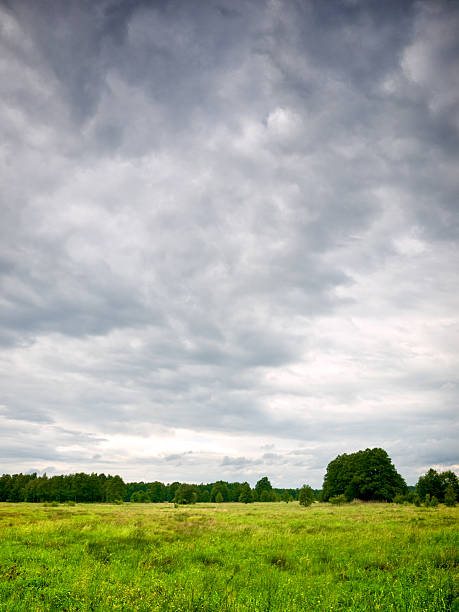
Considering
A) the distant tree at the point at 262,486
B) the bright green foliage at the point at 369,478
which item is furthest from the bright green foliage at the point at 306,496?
the distant tree at the point at 262,486

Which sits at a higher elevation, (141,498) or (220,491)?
(220,491)

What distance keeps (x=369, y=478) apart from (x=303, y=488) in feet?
52.2

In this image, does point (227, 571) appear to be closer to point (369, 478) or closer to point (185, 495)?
point (369, 478)

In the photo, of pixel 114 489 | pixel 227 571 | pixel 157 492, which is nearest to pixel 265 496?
pixel 114 489

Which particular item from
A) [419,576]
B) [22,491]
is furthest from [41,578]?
[22,491]

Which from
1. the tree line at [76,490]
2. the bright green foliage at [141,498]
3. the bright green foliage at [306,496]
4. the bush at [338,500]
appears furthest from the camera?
the bright green foliage at [141,498]

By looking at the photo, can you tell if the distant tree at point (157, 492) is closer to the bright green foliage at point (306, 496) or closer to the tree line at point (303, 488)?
the tree line at point (303, 488)

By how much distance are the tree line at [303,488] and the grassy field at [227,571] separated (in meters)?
43.0

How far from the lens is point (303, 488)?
187 feet

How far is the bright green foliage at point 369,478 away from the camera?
63.7 metres

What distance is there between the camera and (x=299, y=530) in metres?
22.5

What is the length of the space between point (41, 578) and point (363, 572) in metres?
10.5

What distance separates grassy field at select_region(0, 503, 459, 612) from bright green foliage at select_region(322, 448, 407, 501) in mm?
51386

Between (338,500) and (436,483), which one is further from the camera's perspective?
(436,483)
